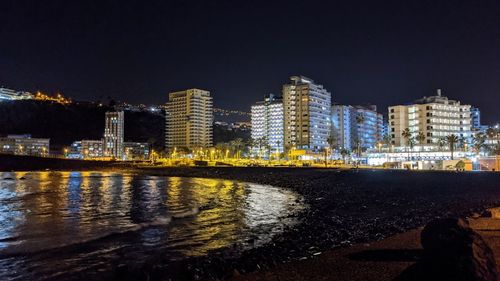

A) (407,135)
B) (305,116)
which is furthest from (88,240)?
(305,116)

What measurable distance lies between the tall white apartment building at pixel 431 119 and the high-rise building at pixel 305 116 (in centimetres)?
3631

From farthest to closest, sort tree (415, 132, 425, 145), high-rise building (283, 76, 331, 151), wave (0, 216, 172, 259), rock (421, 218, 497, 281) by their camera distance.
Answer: high-rise building (283, 76, 331, 151) < tree (415, 132, 425, 145) < wave (0, 216, 172, 259) < rock (421, 218, 497, 281)

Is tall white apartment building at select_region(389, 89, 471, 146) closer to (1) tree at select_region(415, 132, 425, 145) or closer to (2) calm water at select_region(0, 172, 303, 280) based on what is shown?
(1) tree at select_region(415, 132, 425, 145)

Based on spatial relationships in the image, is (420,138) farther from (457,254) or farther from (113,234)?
(457,254)

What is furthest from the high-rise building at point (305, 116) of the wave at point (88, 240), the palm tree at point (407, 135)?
the wave at point (88, 240)

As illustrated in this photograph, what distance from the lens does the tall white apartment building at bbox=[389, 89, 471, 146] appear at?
144m

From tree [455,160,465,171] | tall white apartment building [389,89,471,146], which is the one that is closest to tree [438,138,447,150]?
tall white apartment building [389,89,471,146]

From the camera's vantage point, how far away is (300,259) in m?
9.84

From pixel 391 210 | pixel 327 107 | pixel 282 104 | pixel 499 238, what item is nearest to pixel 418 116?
pixel 327 107

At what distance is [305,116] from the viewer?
585 ft

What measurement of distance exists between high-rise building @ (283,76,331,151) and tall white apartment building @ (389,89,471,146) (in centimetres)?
3631

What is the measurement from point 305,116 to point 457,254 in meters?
175

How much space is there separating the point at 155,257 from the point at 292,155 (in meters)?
159

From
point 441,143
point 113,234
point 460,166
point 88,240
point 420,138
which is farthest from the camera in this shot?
point 420,138
